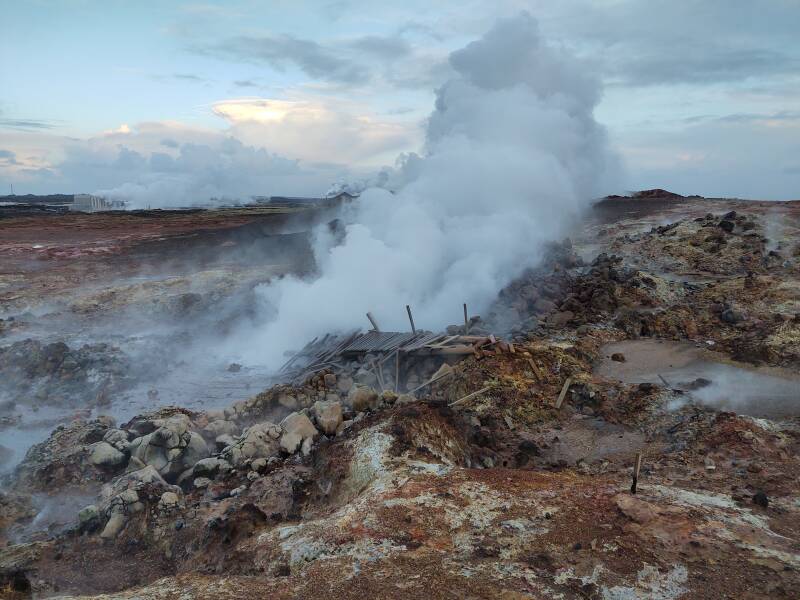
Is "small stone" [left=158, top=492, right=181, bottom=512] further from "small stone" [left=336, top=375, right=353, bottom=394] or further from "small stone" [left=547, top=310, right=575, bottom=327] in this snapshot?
"small stone" [left=547, top=310, right=575, bottom=327]

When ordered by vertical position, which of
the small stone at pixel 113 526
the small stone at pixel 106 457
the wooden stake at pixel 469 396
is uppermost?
the wooden stake at pixel 469 396

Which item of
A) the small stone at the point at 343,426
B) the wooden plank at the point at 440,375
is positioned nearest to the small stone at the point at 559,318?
the wooden plank at the point at 440,375

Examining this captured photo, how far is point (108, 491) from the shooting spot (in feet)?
21.3

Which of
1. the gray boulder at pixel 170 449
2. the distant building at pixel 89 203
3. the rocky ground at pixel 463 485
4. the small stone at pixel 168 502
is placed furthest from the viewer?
the distant building at pixel 89 203

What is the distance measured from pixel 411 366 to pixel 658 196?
35.6 m

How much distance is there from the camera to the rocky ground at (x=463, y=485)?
176 inches

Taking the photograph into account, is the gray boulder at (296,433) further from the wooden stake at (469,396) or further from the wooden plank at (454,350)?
the wooden plank at (454,350)

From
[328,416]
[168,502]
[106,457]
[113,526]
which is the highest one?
[328,416]

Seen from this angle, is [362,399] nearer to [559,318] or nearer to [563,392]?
[563,392]

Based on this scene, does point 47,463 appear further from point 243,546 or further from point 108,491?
point 243,546

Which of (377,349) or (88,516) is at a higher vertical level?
(377,349)

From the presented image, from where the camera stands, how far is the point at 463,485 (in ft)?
18.8

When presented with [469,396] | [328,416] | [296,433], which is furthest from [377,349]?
[296,433]

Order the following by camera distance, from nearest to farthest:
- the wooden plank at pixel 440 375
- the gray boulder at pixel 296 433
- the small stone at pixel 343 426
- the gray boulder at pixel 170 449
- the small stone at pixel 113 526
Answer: the small stone at pixel 113 526 → the gray boulder at pixel 170 449 → the gray boulder at pixel 296 433 → the small stone at pixel 343 426 → the wooden plank at pixel 440 375
